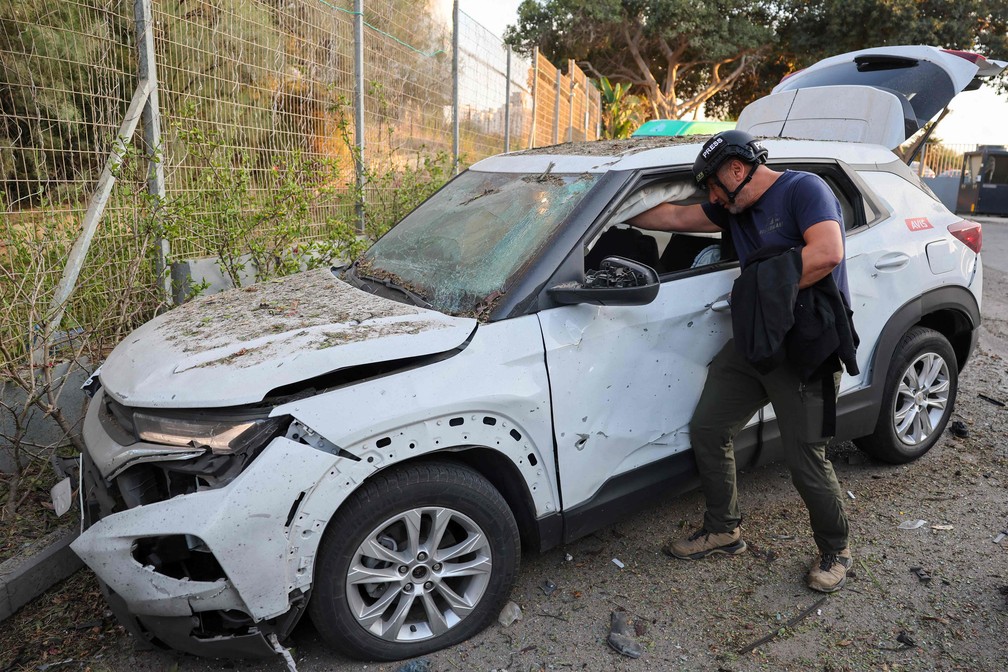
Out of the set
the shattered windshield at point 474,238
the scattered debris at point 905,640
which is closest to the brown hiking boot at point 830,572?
the scattered debris at point 905,640

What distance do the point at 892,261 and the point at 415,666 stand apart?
9.58 ft

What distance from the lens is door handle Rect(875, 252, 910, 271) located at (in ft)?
11.8

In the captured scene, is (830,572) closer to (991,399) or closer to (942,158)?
(991,399)

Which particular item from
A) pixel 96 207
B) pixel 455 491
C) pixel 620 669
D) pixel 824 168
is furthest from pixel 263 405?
pixel 824 168

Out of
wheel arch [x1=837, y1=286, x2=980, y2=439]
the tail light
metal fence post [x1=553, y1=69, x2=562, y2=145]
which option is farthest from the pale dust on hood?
metal fence post [x1=553, y1=69, x2=562, y2=145]

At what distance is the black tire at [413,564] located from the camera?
7.83 ft

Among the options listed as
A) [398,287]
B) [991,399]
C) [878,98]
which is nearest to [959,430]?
[991,399]

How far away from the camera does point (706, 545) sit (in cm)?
329

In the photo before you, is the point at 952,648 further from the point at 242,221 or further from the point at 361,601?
the point at 242,221

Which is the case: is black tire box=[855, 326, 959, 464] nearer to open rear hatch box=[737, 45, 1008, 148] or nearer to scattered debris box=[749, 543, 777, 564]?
scattered debris box=[749, 543, 777, 564]

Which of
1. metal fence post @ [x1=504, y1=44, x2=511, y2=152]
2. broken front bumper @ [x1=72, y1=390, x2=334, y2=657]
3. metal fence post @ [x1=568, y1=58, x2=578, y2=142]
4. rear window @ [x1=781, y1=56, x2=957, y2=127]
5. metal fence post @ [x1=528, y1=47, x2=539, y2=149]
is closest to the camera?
broken front bumper @ [x1=72, y1=390, x2=334, y2=657]

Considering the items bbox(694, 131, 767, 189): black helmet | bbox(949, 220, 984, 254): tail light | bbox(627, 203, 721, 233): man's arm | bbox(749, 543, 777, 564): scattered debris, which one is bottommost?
bbox(749, 543, 777, 564): scattered debris

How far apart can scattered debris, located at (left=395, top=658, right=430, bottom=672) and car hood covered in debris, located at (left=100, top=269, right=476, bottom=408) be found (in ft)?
3.56

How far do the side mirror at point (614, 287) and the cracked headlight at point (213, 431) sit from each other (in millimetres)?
1097
